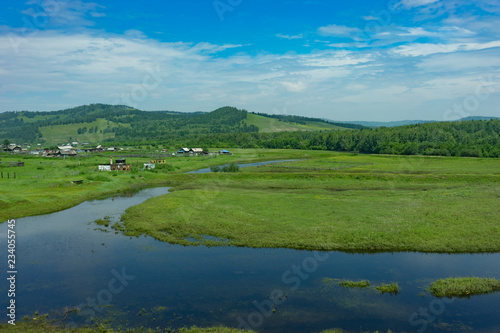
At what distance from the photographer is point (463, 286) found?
24.9 metres

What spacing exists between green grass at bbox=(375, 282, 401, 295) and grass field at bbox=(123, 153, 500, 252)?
7602 millimetres

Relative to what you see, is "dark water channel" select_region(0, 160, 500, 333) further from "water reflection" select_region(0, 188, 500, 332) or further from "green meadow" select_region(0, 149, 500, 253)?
"green meadow" select_region(0, 149, 500, 253)

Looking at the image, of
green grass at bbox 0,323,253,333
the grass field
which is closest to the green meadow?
the grass field

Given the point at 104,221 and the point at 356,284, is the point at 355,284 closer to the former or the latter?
the point at 356,284

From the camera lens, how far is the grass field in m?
34.1

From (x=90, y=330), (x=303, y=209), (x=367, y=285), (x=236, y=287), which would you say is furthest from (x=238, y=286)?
(x=303, y=209)

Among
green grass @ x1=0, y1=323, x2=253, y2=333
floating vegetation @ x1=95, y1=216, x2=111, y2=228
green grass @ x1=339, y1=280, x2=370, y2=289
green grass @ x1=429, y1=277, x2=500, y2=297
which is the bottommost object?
green grass @ x1=0, y1=323, x2=253, y2=333

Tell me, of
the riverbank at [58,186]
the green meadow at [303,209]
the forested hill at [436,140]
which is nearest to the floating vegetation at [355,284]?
the green meadow at [303,209]

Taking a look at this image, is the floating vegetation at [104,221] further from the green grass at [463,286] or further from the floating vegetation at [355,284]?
the green grass at [463,286]

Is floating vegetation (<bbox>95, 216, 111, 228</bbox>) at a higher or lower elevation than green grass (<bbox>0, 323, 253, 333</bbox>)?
higher

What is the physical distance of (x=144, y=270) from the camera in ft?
94.0

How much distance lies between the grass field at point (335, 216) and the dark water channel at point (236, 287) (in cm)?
197

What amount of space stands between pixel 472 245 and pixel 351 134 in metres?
170

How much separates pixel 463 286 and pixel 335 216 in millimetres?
18158
